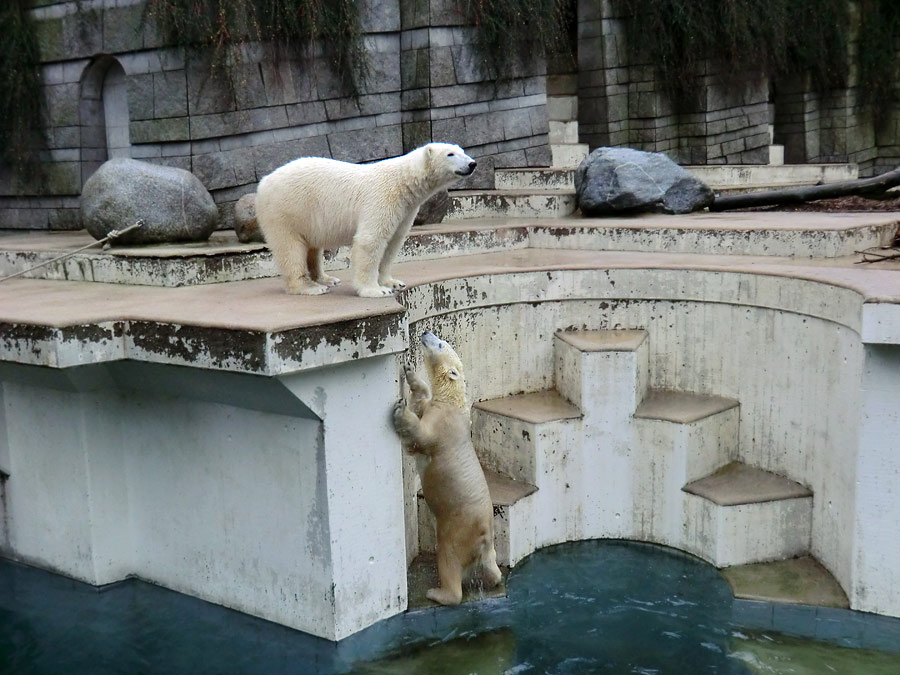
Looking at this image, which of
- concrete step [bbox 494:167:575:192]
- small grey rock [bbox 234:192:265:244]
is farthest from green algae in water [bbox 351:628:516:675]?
concrete step [bbox 494:167:575:192]

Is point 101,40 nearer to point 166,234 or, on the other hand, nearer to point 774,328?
point 166,234

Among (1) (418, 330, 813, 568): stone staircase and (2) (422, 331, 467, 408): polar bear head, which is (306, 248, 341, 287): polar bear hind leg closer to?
(2) (422, 331, 467, 408): polar bear head

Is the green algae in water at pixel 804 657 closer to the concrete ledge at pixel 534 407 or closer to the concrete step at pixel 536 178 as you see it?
the concrete ledge at pixel 534 407

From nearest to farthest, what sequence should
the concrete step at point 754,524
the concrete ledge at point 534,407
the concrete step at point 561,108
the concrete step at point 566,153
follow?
the concrete step at point 754,524
the concrete ledge at point 534,407
the concrete step at point 566,153
the concrete step at point 561,108

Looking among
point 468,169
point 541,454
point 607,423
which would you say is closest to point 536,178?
point 607,423

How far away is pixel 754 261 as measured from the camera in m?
6.02

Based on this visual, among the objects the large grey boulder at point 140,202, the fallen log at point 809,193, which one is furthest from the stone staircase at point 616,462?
the fallen log at point 809,193

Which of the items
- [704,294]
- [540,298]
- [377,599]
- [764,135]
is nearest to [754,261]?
[704,294]

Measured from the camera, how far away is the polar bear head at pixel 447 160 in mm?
4182

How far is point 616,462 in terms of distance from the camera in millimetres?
5512

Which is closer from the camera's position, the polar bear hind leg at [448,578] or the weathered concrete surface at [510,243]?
the polar bear hind leg at [448,578]

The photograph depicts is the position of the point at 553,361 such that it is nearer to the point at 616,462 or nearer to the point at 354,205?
the point at 616,462

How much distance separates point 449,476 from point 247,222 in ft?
8.49

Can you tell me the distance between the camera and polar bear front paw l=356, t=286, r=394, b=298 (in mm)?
4394
